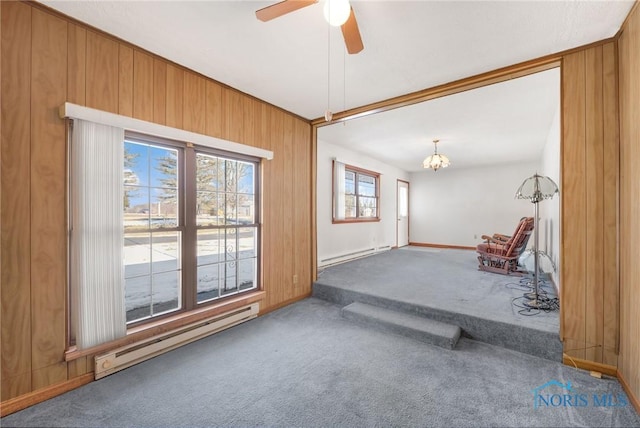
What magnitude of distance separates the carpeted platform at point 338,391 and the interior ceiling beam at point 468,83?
256 centimetres

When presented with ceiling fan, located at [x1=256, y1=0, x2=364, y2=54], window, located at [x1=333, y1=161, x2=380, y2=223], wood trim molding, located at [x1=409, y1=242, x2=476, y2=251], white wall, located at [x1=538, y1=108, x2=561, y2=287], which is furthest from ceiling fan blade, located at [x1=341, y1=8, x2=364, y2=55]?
wood trim molding, located at [x1=409, y1=242, x2=476, y2=251]

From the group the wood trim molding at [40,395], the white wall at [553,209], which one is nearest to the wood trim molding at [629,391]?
the white wall at [553,209]

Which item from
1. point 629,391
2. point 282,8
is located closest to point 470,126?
point 629,391

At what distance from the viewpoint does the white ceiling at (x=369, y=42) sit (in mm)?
1836

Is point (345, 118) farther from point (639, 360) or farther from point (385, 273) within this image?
point (639, 360)

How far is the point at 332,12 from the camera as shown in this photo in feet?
4.82

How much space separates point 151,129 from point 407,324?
10.0 feet

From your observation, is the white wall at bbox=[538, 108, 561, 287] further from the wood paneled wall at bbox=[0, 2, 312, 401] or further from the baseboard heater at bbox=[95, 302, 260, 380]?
the wood paneled wall at bbox=[0, 2, 312, 401]

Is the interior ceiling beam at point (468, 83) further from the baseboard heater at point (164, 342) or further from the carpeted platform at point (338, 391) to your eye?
the baseboard heater at point (164, 342)

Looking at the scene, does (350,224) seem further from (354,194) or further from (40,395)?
(40,395)

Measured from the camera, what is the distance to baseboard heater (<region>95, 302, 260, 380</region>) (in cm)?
210

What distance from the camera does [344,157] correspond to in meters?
5.80

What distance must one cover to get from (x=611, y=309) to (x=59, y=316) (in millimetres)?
4122

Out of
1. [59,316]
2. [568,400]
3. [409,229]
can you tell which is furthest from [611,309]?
[409,229]
